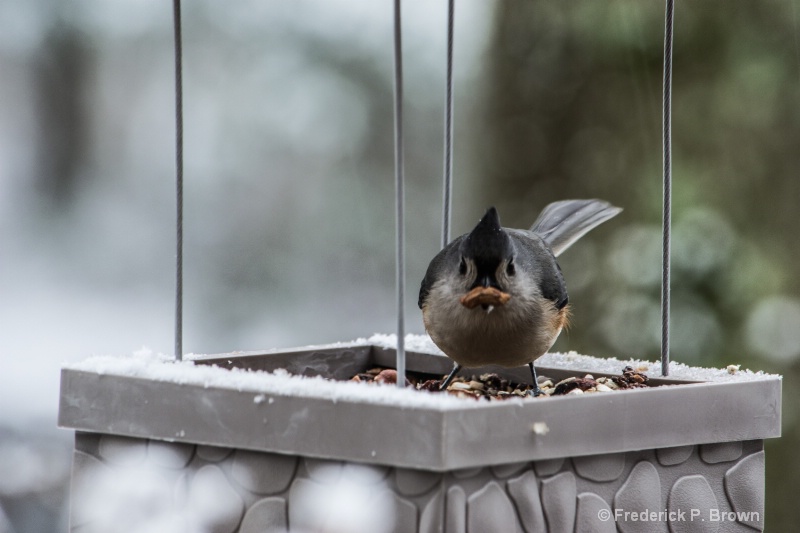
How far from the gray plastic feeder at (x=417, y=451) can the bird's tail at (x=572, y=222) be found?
59 centimetres

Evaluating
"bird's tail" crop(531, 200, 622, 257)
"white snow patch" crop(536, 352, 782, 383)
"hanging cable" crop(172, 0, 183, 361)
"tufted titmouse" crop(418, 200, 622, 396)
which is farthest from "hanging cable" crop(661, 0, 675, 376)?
"hanging cable" crop(172, 0, 183, 361)

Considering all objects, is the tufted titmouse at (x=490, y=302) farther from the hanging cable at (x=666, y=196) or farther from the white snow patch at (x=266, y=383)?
the white snow patch at (x=266, y=383)

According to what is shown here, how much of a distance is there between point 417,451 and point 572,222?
1.11 meters

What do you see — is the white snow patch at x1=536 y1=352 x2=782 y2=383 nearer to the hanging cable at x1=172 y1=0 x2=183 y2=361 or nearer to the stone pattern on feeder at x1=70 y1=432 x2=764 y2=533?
the stone pattern on feeder at x1=70 y1=432 x2=764 y2=533

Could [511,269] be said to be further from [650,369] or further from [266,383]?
[266,383]

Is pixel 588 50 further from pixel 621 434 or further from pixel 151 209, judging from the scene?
pixel 621 434

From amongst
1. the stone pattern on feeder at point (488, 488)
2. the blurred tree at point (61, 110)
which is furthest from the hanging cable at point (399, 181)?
the blurred tree at point (61, 110)

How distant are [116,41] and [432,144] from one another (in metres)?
1.19

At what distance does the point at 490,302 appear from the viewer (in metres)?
1.64

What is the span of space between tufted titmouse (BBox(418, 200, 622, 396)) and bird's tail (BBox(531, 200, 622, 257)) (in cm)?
35

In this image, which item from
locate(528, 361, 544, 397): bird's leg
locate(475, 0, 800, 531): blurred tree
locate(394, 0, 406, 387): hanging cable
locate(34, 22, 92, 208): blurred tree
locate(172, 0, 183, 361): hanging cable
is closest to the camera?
locate(394, 0, 406, 387): hanging cable

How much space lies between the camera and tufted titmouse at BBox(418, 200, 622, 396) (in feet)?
5.59

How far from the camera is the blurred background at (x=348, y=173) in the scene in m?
3.27

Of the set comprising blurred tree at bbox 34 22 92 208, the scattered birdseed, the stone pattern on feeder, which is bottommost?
the stone pattern on feeder
